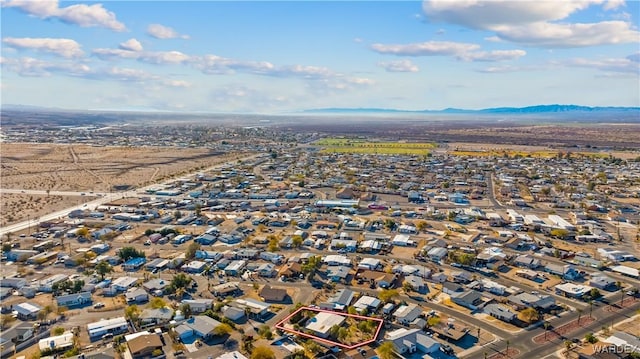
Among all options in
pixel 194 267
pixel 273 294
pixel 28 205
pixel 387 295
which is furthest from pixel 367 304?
pixel 28 205

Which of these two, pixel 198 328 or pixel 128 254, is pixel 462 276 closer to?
pixel 198 328

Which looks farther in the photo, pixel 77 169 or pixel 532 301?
pixel 77 169

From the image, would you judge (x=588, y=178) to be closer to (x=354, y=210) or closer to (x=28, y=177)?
(x=354, y=210)

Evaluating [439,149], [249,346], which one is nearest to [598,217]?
[249,346]

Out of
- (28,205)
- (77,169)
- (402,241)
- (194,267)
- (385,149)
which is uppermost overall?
(385,149)

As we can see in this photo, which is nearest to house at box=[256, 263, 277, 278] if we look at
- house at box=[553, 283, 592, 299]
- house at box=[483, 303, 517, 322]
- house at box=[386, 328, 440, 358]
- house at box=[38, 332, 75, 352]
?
house at box=[386, 328, 440, 358]

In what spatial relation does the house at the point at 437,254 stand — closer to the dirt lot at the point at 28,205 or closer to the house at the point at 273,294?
the house at the point at 273,294

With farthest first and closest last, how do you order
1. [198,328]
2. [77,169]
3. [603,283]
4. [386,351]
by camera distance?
[77,169] → [603,283] → [198,328] → [386,351]

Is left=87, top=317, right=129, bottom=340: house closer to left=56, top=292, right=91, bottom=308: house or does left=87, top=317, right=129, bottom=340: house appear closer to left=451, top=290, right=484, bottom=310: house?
left=56, top=292, right=91, bottom=308: house
